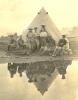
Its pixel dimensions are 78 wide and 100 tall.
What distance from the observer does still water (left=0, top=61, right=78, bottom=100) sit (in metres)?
3.05

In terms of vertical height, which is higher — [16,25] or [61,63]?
[16,25]

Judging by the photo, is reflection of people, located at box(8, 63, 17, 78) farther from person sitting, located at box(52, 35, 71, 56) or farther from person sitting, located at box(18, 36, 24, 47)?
person sitting, located at box(52, 35, 71, 56)

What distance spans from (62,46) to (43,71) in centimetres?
27

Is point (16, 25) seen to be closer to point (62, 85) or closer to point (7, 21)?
point (7, 21)

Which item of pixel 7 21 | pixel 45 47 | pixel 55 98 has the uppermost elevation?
pixel 7 21

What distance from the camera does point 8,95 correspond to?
3.05 metres

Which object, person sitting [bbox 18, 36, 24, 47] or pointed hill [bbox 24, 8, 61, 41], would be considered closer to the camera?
person sitting [bbox 18, 36, 24, 47]

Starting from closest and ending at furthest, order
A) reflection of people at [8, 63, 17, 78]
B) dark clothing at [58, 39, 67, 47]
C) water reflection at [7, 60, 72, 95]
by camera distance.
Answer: reflection of people at [8, 63, 17, 78], water reflection at [7, 60, 72, 95], dark clothing at [58, 39, 67, 47]

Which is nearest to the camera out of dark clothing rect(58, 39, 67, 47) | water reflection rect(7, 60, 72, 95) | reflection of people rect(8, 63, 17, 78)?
reflection of people rect(8, 63, 17, 78)

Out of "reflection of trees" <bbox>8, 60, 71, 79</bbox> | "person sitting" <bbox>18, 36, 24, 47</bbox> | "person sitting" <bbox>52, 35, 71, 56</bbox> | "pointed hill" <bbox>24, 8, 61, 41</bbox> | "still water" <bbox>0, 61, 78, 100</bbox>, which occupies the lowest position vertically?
"still water" <bbox>0, 61, 78, 100</bbox>

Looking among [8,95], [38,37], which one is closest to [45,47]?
[38,37]

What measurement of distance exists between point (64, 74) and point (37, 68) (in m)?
0.26

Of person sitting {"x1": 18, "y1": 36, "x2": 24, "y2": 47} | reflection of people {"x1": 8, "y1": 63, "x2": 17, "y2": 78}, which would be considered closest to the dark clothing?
person sitting {"x1": 18, "y1": 36, "x2": 24, "y2": 47}

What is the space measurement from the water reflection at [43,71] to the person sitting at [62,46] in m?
0.08
